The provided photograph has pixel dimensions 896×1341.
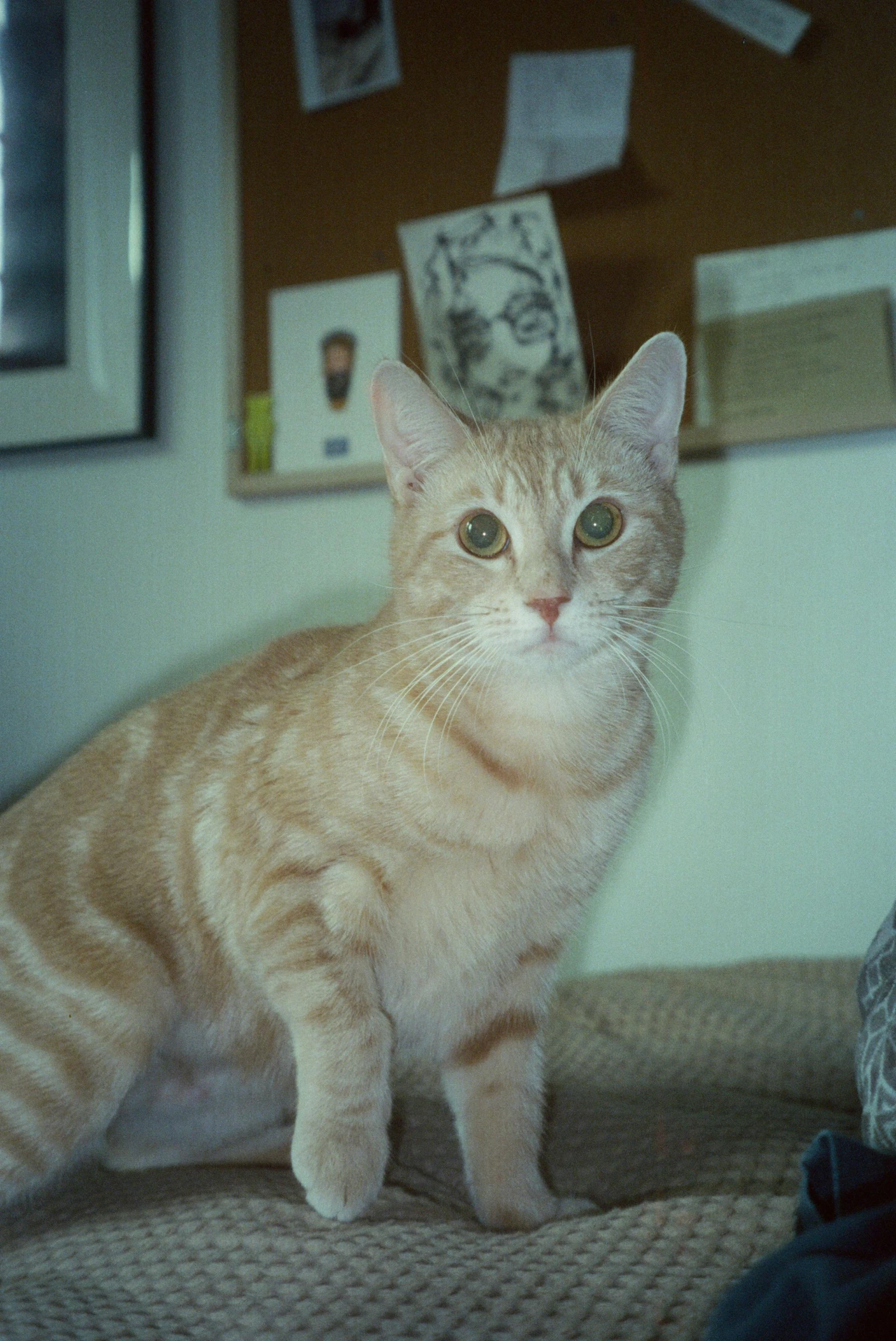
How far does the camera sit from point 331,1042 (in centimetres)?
97

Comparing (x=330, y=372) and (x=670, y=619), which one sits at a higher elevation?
(x=330, y=372)

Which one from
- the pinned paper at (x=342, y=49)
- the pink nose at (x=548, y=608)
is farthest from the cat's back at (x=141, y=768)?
the pinned paper at (x=342, y=49)

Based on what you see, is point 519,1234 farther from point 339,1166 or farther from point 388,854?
point 388,854

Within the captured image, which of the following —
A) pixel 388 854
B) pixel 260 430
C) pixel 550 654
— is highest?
pixel 260 430

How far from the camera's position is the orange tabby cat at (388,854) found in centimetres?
103

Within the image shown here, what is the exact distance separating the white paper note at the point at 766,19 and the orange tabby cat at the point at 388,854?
34.9 inches

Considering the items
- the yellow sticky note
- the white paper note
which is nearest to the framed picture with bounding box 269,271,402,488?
the yellow sticky note

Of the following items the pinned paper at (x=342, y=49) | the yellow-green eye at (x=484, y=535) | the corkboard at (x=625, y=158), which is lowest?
the yellow-green eye at (x=484, y=535)

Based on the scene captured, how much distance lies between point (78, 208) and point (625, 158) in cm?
110

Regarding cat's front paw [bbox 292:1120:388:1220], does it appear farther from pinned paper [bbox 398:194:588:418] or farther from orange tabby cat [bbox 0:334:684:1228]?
pinned paper [bbox 398:194:588:418]

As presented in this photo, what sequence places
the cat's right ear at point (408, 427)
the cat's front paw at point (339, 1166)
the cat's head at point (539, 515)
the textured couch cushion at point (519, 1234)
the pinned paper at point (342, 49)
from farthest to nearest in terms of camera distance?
1. the pinned paper at point (342, 49)
2. the cat's right ear at point (408, 427)
3. the cat's head at point (539, 515)
4. the cat's front paw at point (339, 1166)
5. the textured couch cushion at point (519, 1234)

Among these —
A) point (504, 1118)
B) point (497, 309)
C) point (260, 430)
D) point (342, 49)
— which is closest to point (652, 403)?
point (497, 309)

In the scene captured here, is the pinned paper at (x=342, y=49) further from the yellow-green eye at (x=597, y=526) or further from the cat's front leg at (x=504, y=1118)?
the cat's front leg at (x=504, y=1118)

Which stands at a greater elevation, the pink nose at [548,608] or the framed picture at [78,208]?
the framed picture at [78,208]
